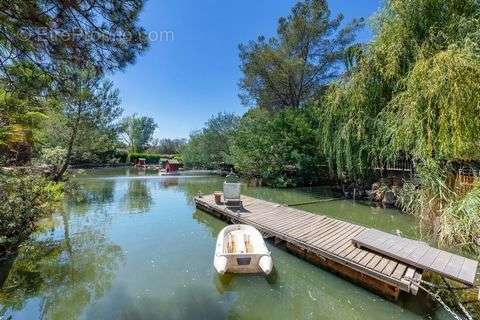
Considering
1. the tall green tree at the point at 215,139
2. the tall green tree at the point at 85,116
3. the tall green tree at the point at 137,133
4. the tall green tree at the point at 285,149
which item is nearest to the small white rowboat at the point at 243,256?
the tall green tree at the point at 85,116

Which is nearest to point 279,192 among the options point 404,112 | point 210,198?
point 210,198

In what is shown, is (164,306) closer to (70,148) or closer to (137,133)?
(70,148)

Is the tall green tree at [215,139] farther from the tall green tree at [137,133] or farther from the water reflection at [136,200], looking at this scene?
the tall green tree at [137,133]

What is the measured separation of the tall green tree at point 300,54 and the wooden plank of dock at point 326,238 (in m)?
12.3

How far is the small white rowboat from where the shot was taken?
17.2ft

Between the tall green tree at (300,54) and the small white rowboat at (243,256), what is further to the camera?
the tall green tree at (300,54)

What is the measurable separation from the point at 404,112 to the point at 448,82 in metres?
1.58

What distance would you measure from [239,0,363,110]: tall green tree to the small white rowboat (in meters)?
15.0

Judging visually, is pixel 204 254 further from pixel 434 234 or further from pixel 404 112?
pixel 404 112

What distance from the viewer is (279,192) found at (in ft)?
52.5

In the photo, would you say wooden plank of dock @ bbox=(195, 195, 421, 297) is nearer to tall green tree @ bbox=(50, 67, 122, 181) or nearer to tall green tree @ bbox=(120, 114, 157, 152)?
tall green tree @ bbox=(50, 67, 122, 181)

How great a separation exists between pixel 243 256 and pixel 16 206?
5297 mm

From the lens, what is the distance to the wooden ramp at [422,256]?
4.25 m

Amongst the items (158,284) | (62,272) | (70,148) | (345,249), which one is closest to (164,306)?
(158,284)
